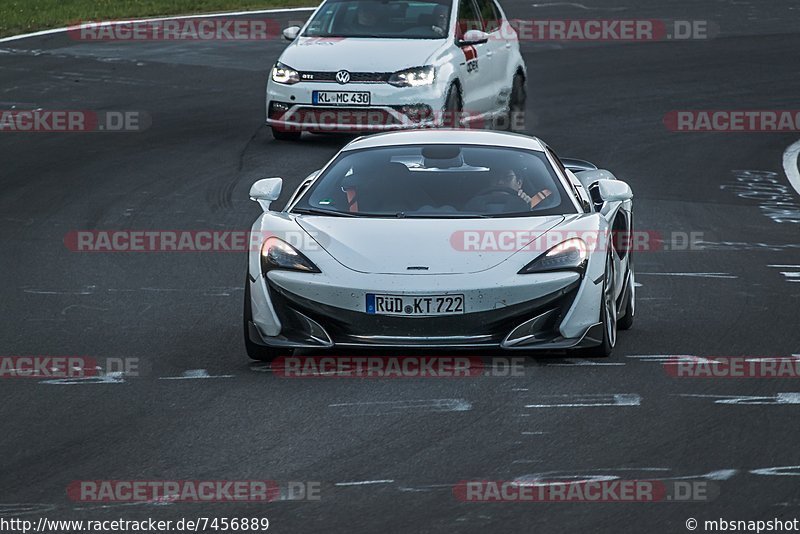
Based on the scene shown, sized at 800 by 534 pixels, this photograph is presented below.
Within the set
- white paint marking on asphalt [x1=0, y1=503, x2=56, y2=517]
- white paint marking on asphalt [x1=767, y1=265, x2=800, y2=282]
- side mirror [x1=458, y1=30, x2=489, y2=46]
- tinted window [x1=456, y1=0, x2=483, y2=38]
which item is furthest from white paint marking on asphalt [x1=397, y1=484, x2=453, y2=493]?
tinted window [x1=456, y1=0, x2=483, y2=38]

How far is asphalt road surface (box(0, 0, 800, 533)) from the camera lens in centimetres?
670

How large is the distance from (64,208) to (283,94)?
363cm

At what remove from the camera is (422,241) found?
9.30 m

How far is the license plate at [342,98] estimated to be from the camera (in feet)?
58.4

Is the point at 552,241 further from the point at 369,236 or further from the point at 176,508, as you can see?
the point at 176,508

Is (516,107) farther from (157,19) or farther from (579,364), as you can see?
(157,19)

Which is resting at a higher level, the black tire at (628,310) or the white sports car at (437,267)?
the white sports car at (437,267)

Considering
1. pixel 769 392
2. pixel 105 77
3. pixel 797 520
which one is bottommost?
pixel 105 77

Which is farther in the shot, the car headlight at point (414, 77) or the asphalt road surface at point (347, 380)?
the car headlight at point (414, 77)

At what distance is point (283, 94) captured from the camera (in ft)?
59.7

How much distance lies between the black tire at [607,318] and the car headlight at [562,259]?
20 centimetres

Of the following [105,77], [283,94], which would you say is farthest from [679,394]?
[105,77]

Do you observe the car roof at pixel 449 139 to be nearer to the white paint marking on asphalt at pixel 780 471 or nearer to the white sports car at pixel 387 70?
the white paint marking on asphalt at pixel 780 471

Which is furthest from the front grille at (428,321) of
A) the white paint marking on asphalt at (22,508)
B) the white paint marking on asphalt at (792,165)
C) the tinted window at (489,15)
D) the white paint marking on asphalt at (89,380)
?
the tinted window at (489,15)
